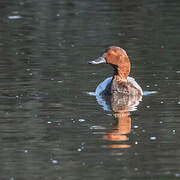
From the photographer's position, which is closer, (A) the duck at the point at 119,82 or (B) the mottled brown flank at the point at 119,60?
(A) the duck at the point at 119,82

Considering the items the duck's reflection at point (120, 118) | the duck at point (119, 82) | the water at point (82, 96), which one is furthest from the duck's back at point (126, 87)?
the water at point (82, 96)

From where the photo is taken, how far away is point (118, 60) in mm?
14688

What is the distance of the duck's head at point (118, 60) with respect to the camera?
48.0 ft

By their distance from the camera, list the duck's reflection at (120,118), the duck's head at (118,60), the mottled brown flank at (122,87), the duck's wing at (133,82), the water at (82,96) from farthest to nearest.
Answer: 1. the duck's head at (118,60)
2. the mottled brown flank at (122,87)
3. the duck's wing at (133,82)
4. the duck's reflection at (120,118)
5. the water at (82,96)

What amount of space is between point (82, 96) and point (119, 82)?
1200mm

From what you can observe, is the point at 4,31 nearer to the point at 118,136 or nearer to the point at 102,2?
the point at 102,2

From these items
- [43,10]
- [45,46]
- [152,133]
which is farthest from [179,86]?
[43,10]

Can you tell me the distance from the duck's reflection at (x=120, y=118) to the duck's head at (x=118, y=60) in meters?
0.63

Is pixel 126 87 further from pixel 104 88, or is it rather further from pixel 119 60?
pixel 119 60

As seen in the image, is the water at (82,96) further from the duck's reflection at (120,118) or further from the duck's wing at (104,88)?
the duck's wing at (104,88)

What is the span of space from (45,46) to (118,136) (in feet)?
28.1

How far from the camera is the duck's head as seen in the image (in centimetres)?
1462

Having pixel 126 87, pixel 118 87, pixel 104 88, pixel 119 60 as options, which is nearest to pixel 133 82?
pixel 126 87

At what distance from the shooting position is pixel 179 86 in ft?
46.0
